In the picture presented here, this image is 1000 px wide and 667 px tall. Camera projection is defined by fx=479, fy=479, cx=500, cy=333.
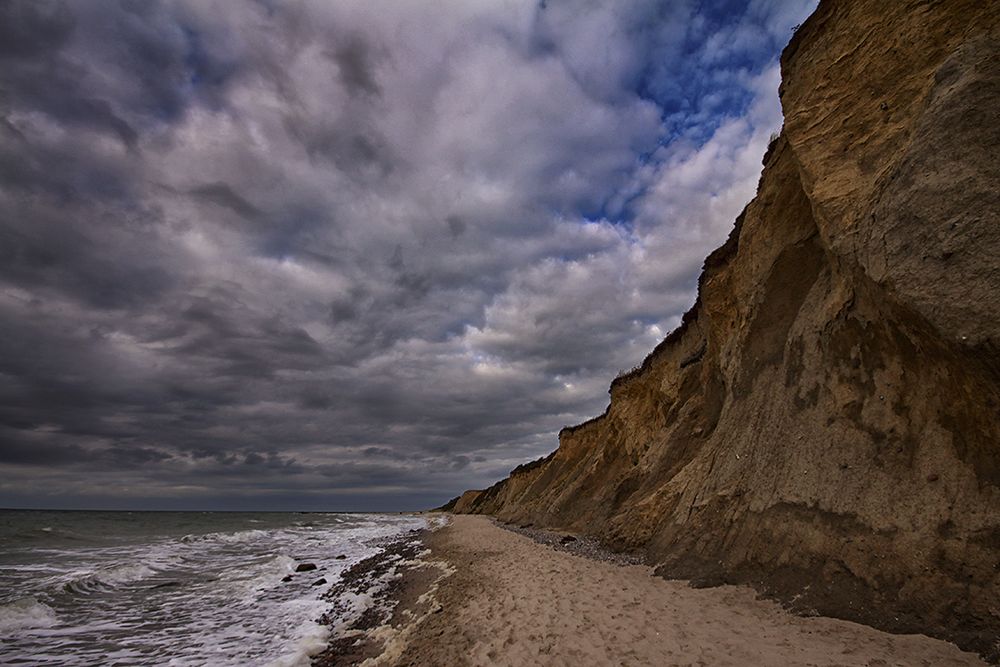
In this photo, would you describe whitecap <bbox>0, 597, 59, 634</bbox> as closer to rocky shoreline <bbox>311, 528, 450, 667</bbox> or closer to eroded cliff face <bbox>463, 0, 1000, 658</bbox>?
rocky shoreline <bbox>311, 528, 450, 667</bbox>

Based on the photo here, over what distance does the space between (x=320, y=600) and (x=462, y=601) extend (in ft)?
15.2

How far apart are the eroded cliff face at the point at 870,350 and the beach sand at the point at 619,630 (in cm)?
57

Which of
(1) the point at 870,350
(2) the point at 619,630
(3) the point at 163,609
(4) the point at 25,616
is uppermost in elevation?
(1) the point at 870,350

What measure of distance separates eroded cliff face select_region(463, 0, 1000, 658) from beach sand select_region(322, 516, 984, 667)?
1.88ft

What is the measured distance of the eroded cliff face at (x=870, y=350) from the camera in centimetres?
605

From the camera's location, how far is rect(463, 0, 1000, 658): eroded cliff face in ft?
19.9

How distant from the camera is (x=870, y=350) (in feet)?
26.7

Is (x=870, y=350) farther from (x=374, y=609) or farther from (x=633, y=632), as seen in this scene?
(x=374, y=609)

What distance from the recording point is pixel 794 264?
36.7 feet

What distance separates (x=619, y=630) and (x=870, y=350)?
618 centimetres

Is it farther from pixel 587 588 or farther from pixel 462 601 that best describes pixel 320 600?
pixel 587 588

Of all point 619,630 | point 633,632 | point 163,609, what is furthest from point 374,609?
point 633,632

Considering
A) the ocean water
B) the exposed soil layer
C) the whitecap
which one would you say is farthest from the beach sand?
the whitecap

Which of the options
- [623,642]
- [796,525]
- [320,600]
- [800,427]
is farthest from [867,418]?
[320,600]
